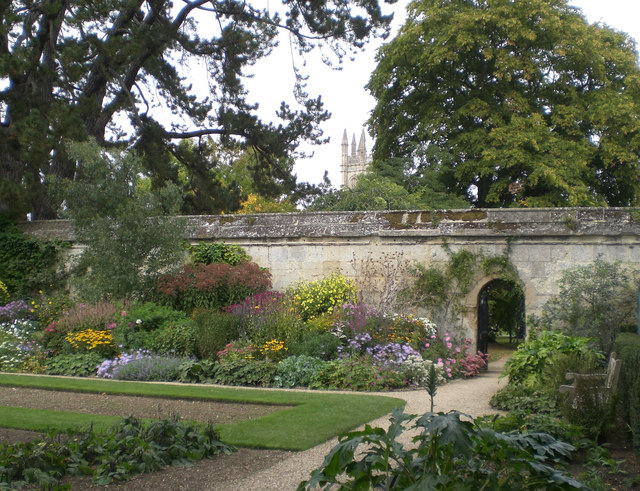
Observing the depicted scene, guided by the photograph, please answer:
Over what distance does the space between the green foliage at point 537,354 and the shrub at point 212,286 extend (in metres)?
5.46

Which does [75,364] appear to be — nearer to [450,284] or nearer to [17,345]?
[17,345]

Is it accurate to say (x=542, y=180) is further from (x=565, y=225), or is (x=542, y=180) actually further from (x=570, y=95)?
(x=565, y=225)

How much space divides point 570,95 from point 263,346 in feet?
47.4

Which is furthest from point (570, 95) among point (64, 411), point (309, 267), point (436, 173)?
point (64, 411)

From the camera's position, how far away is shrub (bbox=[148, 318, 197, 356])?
424 inches

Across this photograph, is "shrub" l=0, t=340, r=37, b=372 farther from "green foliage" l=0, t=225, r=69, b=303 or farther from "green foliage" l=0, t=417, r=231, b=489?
"green foliage" l=0, t=417, r=231, b=489

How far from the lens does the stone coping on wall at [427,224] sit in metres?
11.0

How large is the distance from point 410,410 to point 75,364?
19.8ft

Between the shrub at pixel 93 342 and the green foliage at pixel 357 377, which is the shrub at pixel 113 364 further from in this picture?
the green foliage at pixel 357 377

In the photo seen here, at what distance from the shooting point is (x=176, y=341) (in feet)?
35.4

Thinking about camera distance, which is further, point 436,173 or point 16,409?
point 436,173

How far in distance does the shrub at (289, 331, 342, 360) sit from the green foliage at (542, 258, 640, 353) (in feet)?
11.8

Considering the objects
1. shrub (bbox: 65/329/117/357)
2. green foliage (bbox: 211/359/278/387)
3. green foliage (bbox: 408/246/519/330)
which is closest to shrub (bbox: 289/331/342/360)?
green foliage (bbox: 211/359/278/387)

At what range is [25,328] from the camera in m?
12.5
